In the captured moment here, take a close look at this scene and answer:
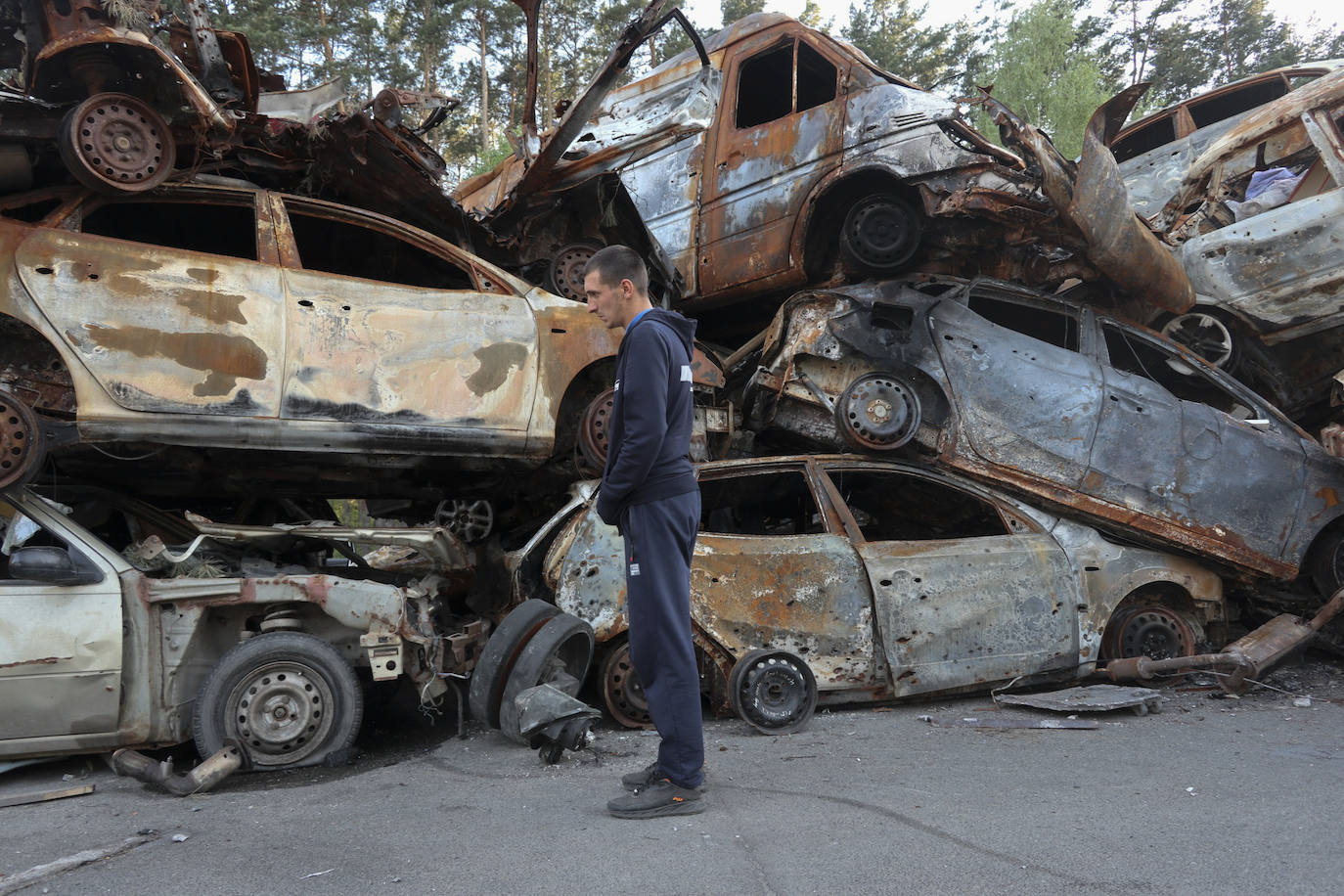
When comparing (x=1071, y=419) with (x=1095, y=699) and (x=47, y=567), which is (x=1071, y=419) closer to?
(x=1095, y=699)

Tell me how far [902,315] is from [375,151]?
3.46m

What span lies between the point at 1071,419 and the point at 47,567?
5423mm

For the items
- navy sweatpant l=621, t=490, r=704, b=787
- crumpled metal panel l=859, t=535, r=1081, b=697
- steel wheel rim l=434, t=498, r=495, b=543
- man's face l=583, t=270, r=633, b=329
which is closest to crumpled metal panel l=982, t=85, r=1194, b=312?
crumpled metal panel l=859, t=535, r=1081, b=697

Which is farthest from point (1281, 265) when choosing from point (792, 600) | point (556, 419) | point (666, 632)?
point (666, 632)

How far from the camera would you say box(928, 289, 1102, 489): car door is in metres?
5.43

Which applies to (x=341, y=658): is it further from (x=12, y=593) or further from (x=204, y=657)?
(x=12, y=593)

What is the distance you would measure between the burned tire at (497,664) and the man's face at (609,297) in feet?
5.12

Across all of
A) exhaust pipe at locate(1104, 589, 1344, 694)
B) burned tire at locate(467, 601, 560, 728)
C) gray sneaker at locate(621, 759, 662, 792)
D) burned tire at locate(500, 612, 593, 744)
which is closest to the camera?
gray sneaker at locate(621, 759, 662, 792)

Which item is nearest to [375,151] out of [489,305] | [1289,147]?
[489,305]

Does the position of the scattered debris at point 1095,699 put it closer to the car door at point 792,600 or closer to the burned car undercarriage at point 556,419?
the burned car undercarriage at point 556,419

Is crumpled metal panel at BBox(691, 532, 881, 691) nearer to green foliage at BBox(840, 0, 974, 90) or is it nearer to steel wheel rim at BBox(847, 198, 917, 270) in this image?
steel wheel rim at BBox(847, 198, 917, 270)

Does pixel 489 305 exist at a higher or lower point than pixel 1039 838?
higher

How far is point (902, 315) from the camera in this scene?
5.87 meters

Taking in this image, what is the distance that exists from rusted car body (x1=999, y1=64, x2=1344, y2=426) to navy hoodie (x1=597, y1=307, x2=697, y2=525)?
3.85 meters
